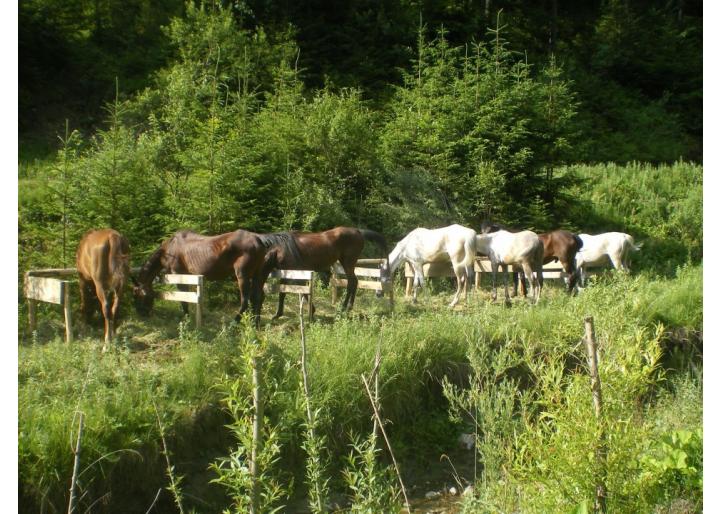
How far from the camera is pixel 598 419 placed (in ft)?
11.1

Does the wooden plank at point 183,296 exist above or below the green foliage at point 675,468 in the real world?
above

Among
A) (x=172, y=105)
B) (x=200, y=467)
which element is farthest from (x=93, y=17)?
(x=200, y=467)

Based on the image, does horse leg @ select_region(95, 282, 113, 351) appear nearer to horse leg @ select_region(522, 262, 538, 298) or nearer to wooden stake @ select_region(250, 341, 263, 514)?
wooden stake @ select_region(250, 341, 263, 514)

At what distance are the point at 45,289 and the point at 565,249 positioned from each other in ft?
29.8

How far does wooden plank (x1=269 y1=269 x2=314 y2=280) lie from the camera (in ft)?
32.0

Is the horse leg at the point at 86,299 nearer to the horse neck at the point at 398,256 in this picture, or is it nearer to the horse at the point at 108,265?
the horse at the point at 108,265

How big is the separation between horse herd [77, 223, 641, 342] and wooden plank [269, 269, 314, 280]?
10cm

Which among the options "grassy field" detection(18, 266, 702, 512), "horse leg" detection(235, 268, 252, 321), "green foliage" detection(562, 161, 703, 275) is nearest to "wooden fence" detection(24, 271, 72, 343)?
"grassy field" detection(18, 266, 702, 512)

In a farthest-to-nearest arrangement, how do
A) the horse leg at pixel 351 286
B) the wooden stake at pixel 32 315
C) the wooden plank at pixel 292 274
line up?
the horse leg at pixel 351 286 < the wooden plank at pixel 292 274 < the wooden stake at pixel 32 315

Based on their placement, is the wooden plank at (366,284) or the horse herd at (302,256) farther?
the wooden plank at (366,284)

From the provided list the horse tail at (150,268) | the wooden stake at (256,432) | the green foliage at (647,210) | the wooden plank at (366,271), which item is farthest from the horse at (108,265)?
the green foliage at (647,210)

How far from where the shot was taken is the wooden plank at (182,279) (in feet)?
29.2

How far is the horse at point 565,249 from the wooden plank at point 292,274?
510cm

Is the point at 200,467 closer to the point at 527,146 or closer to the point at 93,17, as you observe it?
the point at 527,146
